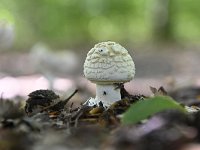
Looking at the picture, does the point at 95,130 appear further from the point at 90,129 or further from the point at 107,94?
the point at 107,94

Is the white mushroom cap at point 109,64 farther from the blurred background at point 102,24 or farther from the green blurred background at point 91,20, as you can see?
the green blurred background at point 91,20

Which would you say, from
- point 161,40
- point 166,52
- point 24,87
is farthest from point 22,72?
point 161,40

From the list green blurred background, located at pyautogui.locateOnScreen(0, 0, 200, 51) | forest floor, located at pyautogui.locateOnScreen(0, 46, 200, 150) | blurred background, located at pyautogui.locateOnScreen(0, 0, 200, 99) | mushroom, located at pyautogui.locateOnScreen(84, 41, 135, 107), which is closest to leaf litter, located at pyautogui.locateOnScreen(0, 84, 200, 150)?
forest floor, located at pyautogui.locateOnScreen(0, 46, 200, 150)

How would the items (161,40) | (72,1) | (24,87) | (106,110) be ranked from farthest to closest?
(72,1)
(161,40)
(24,87)
(106,110)

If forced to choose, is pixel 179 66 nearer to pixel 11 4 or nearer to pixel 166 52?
pixel 166 52

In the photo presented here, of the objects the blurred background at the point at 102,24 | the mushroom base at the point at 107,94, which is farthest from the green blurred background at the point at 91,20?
the mushroom base at the point at 107,94

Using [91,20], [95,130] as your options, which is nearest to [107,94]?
[95,130]

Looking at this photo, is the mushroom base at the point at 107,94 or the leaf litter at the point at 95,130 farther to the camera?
the mushroom base at the point at 107,94

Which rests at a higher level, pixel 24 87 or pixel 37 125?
pixel 24 87
